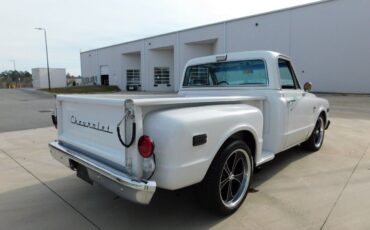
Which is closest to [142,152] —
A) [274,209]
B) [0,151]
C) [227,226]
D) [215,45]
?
[227,226]

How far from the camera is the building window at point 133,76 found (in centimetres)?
4459

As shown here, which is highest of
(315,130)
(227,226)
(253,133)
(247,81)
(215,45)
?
(215,45)

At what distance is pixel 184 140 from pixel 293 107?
2.62 meters

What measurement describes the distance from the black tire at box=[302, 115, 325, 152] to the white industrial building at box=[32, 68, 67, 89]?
54395mm

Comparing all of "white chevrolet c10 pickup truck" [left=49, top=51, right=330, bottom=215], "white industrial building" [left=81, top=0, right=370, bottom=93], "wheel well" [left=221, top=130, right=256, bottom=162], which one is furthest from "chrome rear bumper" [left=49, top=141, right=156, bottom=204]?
"white industrial building" [left=81, top=0, right=370, bottom=93]

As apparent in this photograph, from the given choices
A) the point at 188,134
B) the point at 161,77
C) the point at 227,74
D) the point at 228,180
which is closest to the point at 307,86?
the point at 227,74

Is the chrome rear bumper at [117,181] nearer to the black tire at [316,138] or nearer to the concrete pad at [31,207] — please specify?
the concrete pad at [31,207]

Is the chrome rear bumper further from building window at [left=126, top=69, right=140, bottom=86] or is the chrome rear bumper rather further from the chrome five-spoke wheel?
building window at [left=126, top=69, right=140, bottom=86]

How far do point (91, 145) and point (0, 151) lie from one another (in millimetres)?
4236

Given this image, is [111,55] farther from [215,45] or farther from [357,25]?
[357,25]

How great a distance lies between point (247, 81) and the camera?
466 centimetres

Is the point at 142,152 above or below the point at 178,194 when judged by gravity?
above

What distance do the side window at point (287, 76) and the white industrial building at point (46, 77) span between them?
180 ft

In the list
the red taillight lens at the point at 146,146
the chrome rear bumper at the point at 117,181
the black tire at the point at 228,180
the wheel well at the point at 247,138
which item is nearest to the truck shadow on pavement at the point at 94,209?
the black tire at the point at 228,180
